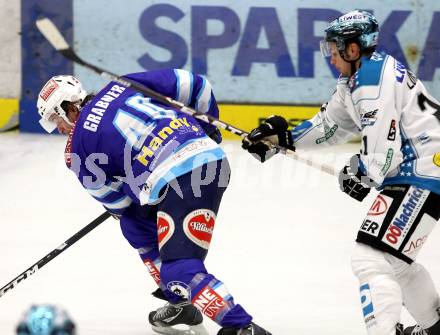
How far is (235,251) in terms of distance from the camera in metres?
5.21

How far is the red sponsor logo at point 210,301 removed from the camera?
3.58 metres

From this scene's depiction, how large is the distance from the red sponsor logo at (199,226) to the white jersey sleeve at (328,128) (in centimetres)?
59

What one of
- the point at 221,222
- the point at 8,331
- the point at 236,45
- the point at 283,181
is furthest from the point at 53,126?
the point at 236,45

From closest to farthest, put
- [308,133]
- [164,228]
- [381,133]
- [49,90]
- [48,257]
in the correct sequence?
[381,133], [164,228], [49,90], [308,133], [48,257]

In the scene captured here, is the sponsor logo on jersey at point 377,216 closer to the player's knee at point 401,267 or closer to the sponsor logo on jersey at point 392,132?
the player's knee at point 401,267

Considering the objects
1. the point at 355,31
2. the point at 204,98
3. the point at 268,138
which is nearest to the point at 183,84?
the point at 204,98

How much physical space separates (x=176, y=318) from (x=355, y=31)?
4.58ft

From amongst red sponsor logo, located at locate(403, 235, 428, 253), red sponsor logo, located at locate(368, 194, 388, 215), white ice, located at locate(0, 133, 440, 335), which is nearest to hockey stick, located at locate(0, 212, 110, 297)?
white ice, located at locate(0, 133, 440, 335)

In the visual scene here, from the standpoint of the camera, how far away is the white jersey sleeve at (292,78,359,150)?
396 cm

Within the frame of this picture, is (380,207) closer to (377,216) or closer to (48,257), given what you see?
(377,216)

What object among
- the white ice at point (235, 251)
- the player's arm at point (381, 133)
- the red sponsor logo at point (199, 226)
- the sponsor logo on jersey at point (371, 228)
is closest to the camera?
the player's arm at point (381, 133)

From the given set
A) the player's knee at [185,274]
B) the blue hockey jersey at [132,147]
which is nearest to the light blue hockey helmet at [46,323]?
the player's knee at [185,274]

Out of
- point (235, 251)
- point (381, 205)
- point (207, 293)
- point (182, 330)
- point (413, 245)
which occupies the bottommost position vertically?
point (235, 251)

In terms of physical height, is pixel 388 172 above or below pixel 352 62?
below
